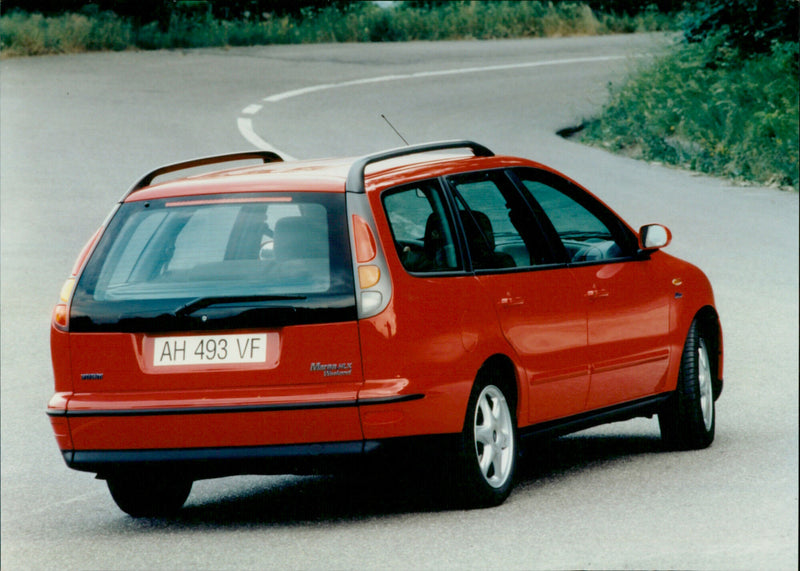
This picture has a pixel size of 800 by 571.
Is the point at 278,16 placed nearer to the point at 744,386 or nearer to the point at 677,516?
the point at 744,386

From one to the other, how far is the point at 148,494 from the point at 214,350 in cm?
118

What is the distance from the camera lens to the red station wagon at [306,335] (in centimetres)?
664

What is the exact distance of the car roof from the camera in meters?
6.99

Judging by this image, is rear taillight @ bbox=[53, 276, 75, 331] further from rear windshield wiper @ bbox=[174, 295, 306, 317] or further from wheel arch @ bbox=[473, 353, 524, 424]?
wheel arch @ bbox=[473, 353, 524, 424]

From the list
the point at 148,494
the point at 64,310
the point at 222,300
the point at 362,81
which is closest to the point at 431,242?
the point at 222,300

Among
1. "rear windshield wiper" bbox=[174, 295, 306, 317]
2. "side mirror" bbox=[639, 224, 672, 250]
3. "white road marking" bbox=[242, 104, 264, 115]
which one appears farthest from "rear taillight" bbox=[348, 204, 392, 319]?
"white road marking" bbox=[242, 104, 264, 115]

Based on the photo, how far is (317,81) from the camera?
29.8 metres

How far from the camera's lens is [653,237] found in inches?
333

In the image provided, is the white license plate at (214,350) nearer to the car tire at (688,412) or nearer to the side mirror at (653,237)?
the side mirror at (653,237)

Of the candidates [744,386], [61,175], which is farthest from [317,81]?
[744,386]

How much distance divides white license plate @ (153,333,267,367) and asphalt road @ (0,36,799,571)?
764 mm

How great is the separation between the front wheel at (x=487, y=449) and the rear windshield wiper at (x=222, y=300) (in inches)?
37.5

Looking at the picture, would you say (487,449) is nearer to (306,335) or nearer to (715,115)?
(306,335)

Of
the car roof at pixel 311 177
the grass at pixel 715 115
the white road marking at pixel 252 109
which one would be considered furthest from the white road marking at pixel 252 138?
the car roof at pixel 311 177
